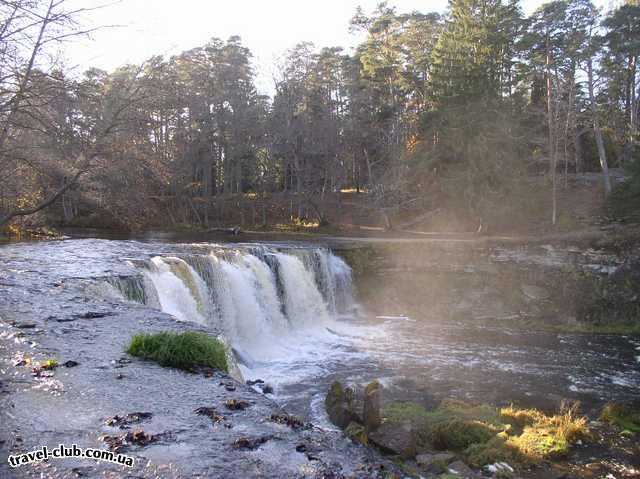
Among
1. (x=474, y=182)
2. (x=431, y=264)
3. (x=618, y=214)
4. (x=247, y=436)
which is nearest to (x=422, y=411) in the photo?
(x=247, y=436)

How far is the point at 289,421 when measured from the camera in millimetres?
5125

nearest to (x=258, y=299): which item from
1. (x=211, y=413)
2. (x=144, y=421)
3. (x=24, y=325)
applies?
(x=24, y=325)

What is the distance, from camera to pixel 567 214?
28891 millimetres

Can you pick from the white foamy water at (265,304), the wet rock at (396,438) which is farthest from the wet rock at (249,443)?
the white foamy water at (265,304)

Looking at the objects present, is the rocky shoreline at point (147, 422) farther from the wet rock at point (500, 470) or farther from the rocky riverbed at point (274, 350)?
the wet rock at point (500, 470)

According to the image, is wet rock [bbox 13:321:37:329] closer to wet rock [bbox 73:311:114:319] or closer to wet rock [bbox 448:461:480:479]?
wet rock [bbox 73:311:114:319]

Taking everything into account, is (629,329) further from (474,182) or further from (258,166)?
(258,166)

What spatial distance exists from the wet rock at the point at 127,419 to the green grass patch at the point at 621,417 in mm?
8882

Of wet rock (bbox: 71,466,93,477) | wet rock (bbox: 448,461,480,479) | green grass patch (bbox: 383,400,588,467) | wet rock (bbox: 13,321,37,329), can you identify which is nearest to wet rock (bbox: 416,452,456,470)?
wet rock (bbox: 448,461,480,479)

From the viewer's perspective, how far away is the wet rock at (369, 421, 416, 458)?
8.32m

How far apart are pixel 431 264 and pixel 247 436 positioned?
1741 centimetres

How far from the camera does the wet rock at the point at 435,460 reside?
7949 millimetres

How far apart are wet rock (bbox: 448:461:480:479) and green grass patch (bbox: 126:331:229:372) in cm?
382

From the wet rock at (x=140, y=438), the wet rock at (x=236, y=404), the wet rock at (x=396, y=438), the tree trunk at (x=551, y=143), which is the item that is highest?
the tree trunk at (x=551, y=143)
